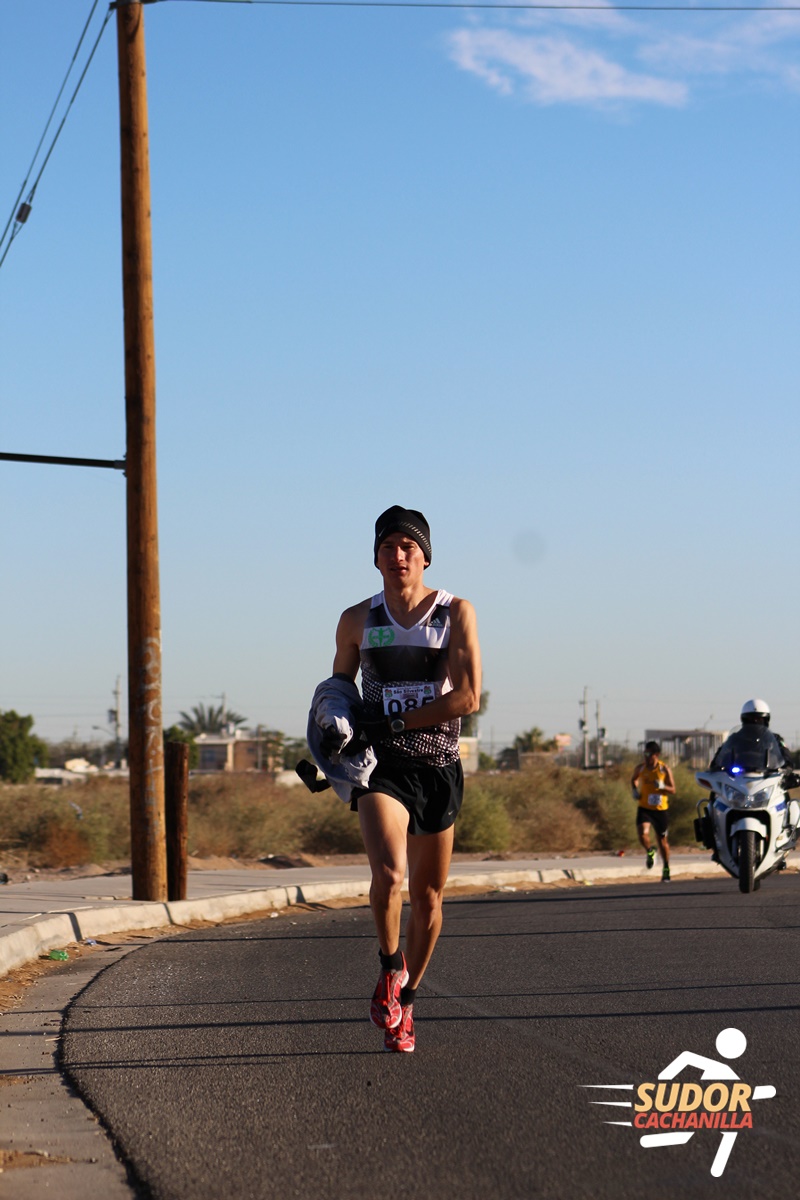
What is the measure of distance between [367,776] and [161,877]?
25.1 ft

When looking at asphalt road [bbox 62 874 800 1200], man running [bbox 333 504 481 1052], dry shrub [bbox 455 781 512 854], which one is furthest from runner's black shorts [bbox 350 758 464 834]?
dry shrub [bbox 455 781 512 854]

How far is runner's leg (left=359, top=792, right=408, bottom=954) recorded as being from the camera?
609 centimetres

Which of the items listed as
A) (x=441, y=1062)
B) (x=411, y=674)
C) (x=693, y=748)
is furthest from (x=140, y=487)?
(x=693, y=748)

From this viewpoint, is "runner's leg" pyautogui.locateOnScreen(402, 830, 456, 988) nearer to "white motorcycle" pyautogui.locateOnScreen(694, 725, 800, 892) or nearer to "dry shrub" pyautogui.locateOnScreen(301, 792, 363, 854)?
"white motorcycle" pyautogui.locateOnScreen(694, 725, 800, 892)

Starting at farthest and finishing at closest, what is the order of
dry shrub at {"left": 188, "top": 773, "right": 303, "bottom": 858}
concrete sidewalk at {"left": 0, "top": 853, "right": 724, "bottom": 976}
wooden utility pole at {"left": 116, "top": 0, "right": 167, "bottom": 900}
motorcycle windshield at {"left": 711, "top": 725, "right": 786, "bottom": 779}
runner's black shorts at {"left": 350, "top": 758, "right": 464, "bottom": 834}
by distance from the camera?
dry shrub at {"left": 188, "top": 773, "right": 303, "bottom": 858} → motorcycle windshield at {"left": 711, "top": 725, "right": 786, "bottom": 779} → wooden utility pole at {"left": 116, "top": 0, "right": 167, "bottom": 900} → concrete sidewalk at {"left": 0, "top": 853, "right": 724, "bottom": 976} → runner's black shorts at {"left": 350, "top": 758, "right": 464, "bottom": 834}

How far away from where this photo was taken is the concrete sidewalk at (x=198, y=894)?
11242 millimetres

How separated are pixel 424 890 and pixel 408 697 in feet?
2.80

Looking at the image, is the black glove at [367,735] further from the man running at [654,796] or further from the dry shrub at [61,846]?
the dry shrub at [61,846]

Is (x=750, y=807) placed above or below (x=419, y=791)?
below

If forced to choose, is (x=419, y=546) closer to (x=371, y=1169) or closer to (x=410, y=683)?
(x=410, y=683)

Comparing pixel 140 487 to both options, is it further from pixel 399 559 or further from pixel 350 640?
pixel 399 559

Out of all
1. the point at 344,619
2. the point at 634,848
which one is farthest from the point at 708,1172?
the point at 634,848

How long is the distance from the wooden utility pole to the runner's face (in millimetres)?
6863

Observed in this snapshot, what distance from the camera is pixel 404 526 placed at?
261 inches
